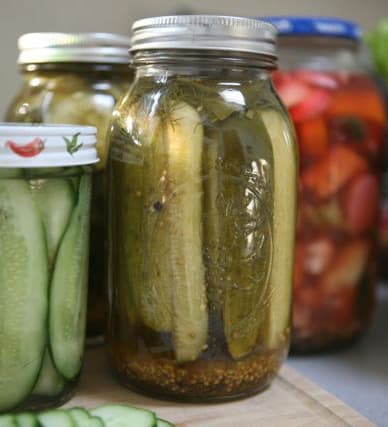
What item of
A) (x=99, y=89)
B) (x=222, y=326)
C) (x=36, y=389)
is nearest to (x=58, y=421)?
(x=36, y=389)

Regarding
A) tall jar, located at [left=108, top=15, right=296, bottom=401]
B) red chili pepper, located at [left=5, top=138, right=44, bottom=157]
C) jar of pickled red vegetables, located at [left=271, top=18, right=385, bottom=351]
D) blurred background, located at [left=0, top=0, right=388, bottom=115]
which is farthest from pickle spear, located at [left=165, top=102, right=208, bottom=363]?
blurred background, located at [left=0, top=0, right=388, bottom=115]

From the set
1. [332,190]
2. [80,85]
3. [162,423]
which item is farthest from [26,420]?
[332,190]

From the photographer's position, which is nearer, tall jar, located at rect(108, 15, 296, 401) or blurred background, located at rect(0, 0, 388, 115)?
tall jar, located at rect(108, 15, 296, 401)

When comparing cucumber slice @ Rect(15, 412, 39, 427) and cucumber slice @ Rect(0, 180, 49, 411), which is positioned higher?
cucumber slice @ Rect(0, 180, 49, 411)

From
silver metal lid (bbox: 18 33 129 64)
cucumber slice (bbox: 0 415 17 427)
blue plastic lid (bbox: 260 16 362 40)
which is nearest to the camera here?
cucumber slice (bbox: 0 415 17 427)

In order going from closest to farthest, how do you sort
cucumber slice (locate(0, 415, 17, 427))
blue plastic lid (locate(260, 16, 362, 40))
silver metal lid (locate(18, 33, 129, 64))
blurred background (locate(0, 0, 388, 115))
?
cucumber slice (locate(0, 415, 17, 427)) < silver metal lid (locate(18, 33, 129, 64)) < blue plastic lid (locate(260, 16, 362, 40)) < blurred background (locate(0, 0, 388, 115))

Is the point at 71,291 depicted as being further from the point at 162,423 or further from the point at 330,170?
the point at 330,170

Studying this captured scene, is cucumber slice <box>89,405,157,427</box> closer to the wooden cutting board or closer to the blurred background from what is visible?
the wooden cutting board
